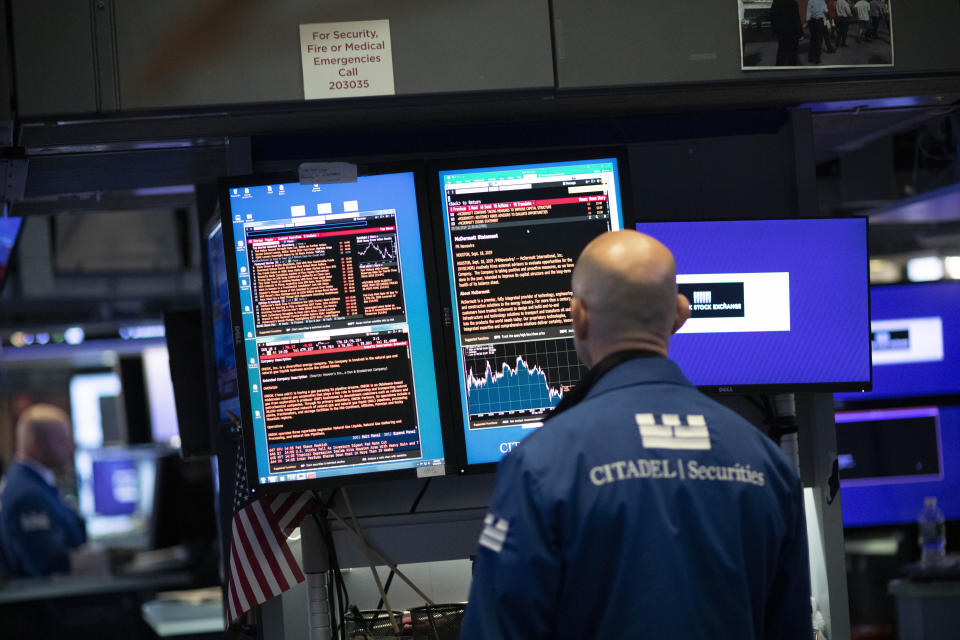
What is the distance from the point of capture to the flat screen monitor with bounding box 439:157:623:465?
2.75m

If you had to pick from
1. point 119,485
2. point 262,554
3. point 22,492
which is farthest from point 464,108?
point 119,485

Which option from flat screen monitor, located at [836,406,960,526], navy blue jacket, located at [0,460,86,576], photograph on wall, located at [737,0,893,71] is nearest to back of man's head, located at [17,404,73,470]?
navy blue jacket, located at [0,460,86,576]

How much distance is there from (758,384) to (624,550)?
133cm

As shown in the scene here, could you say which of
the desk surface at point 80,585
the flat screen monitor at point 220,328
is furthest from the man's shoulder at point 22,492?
the flat screen monitor at point 220,328

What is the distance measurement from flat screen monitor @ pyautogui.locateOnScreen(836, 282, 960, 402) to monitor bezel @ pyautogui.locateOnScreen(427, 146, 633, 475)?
2760mm

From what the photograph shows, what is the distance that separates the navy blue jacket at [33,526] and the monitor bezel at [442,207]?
17.1 ft

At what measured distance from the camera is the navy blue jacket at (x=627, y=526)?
1.69 m

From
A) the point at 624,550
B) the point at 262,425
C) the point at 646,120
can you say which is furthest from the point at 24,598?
the point at 624,550

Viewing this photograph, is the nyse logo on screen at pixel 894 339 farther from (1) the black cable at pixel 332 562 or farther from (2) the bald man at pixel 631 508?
(2) the bald man at pixel 631 508

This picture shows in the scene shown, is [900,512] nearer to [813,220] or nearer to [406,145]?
[813,220]

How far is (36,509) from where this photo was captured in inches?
282

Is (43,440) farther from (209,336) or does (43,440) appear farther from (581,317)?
(581,317)

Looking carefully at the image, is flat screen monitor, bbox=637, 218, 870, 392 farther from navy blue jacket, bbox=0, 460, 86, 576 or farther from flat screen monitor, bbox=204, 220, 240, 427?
navy blue jacket, bbox=0, 460, 86, 576

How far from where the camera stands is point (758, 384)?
9.54ft
